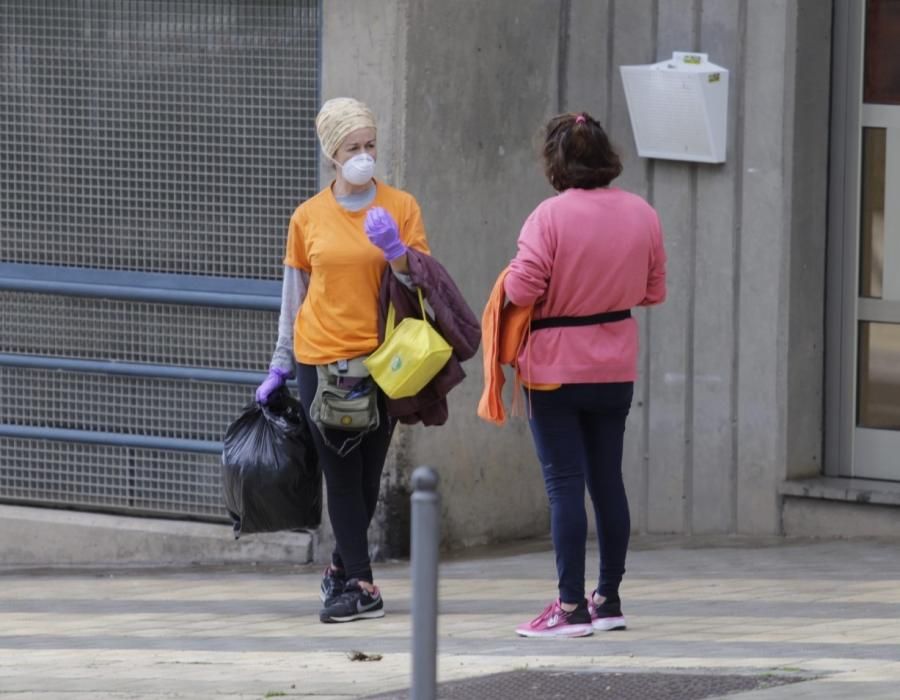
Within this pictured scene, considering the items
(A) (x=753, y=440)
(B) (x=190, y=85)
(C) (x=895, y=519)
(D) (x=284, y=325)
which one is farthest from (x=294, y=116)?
(C) (x=895, y=519)

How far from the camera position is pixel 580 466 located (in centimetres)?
700

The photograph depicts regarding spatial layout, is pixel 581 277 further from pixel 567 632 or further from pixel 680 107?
pixel 680 107

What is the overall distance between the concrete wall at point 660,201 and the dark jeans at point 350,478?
136 centimetres

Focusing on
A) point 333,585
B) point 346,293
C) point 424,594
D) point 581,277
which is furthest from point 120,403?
point 424,594

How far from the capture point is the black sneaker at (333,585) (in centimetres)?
766

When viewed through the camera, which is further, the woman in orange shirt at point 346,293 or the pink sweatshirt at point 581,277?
the woman in orange shirt at point 346,293

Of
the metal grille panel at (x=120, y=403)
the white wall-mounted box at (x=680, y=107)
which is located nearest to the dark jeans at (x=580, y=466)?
the white wall-mounted box at (x=680, y=107)

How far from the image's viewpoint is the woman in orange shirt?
7332mm

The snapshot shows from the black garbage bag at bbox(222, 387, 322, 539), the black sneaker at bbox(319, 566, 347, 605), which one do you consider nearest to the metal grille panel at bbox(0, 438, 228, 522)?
the black garbage bag at bbox(222, 387, 322, 539)

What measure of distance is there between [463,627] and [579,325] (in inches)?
47.3

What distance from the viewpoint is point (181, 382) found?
959 centimetres

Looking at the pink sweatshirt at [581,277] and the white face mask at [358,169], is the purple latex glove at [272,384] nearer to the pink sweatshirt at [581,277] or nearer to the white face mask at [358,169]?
the white face mask at [358,169]

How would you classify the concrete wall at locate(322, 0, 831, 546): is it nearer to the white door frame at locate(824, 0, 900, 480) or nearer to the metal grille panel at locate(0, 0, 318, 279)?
the white door frame at locate(824, 0, 900, 480)

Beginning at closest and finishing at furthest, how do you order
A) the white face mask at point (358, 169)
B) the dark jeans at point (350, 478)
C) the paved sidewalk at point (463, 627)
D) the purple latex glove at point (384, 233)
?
the paved sidewalk at point (463, 627)
the purple latex glove at point (384, 233)
the white face mask at point (358, 169)
the dark jeans at point (350, 478)
